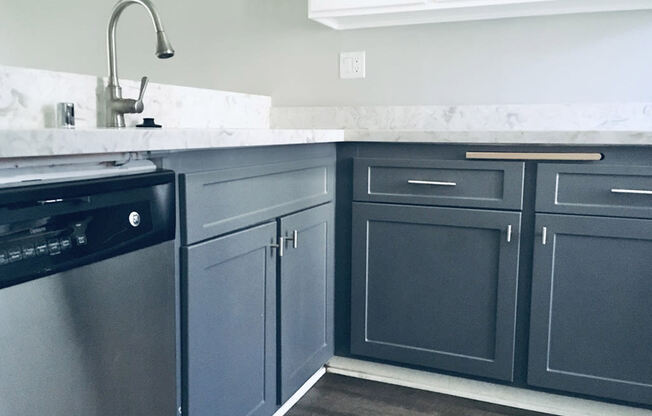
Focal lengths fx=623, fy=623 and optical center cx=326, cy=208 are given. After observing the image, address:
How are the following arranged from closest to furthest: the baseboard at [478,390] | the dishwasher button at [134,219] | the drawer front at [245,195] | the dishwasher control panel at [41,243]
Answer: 1. the dishwasher control panel at [41,243]
2. the dishwasher button at [134,219]
3. the drawer front at [245,195]
4. the baseboard at [478,390]

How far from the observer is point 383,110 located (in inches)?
103

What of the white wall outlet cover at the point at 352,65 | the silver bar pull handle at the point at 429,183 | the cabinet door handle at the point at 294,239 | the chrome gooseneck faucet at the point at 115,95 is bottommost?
the cabinet door handle at the point at 294,239

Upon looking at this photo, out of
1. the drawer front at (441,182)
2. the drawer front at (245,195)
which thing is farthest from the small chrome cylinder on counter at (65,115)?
the drawer front at (441,182)

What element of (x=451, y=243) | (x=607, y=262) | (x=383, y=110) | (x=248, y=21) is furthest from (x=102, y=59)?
(x=607, y=262)

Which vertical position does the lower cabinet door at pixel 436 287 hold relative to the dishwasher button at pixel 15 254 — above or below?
below

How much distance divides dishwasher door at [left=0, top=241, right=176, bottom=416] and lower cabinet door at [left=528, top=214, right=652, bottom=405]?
122 cm

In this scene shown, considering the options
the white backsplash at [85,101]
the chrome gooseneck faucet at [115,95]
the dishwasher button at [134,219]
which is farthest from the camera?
the chrome gooseneck faucet at [115,95]

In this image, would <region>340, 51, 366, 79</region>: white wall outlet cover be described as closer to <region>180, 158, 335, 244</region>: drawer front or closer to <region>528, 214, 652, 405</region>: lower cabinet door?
<region>180, 158, 335, 244</region>: drawer front

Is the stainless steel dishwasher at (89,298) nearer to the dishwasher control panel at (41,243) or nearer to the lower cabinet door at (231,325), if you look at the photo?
the dishwasher control panel at (41,243)

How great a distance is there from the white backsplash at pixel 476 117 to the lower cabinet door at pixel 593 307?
572 mm

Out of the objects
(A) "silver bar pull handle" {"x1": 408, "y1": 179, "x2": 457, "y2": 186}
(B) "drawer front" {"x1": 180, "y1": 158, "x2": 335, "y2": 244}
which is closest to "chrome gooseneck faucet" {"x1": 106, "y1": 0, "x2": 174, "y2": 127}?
(B) "drawer front" {"x1": 180, "y1": 158, "x2": 335, "y2": 244}

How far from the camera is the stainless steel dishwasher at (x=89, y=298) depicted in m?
0.87

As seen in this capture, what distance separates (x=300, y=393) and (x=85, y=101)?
1.15 metres

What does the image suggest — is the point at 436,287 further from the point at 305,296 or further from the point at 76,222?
the point at 76,222
